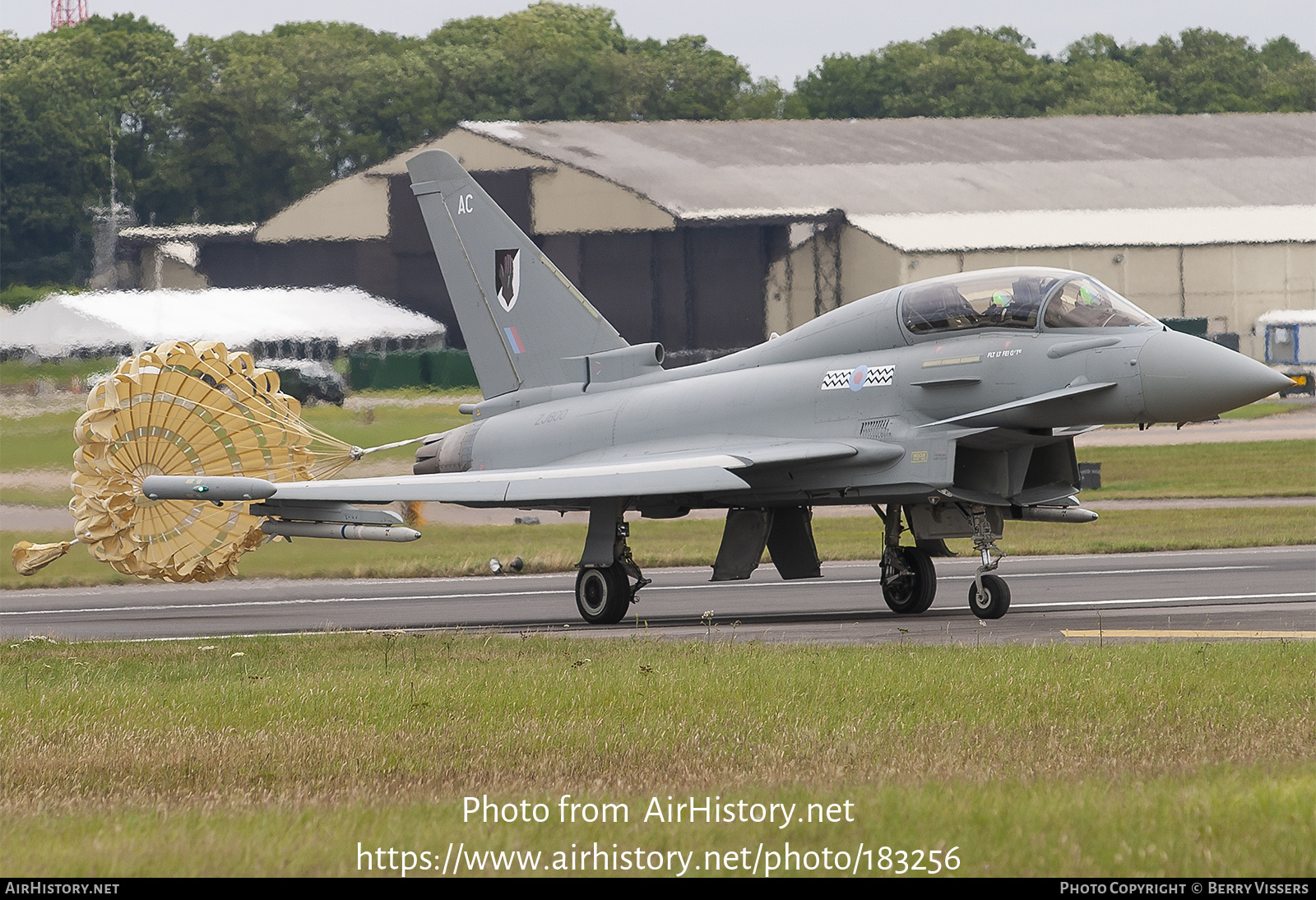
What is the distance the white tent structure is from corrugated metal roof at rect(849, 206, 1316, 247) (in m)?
17.7

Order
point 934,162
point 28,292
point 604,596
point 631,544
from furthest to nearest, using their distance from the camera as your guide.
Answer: point 934,162
point 28,292
point 631,544
point 604,596

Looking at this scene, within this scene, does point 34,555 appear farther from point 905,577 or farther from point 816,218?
point 816,218

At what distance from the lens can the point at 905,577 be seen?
16594 millimetres

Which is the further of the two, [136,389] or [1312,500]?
[1312,500]

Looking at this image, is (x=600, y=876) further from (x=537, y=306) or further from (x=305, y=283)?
(x=305, y=283)

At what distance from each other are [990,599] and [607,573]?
159 inches

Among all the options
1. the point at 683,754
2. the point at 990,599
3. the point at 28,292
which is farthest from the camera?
the point at 28,292

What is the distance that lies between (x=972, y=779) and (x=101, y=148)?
149 feet

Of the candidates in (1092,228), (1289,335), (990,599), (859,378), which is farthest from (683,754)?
(1289,335)

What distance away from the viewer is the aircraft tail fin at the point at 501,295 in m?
19.7

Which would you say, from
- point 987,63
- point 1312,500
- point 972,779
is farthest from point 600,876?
point 987,63

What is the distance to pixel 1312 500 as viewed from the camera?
31516 millimetres

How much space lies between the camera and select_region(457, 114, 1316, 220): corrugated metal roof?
170 ft

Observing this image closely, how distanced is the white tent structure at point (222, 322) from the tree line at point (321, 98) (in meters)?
6.07
